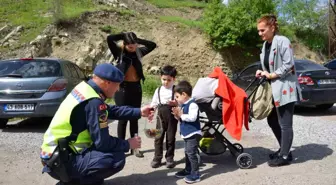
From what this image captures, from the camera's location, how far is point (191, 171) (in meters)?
4.41

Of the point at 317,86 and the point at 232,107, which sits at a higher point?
the point at 232,107

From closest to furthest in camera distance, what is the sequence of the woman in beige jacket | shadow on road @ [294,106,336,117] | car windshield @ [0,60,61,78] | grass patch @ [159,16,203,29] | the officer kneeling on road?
the officer kneeling on road, the woman in beige jacket, car windshield @ [0,60,61,78], shadow on road @ [294,106,336,117], grass patch @ [159,16,203,29]

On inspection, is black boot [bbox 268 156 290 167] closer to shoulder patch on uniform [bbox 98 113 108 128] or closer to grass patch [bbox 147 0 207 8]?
shoulder patch on uniform [bbox 98 113 108 128]

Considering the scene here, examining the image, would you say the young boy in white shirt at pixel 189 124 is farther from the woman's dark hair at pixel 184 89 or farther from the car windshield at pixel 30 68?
the car windshield at pixel 30 68

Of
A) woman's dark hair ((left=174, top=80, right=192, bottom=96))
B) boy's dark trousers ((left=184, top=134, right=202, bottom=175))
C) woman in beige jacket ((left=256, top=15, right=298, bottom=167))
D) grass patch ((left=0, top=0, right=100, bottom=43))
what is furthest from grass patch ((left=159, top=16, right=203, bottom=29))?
boy's dark trousers ((left=184, top=134, right=202, bottom=175))

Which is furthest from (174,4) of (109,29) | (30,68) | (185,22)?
(30,68)

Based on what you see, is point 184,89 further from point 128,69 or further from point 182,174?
point 128,69

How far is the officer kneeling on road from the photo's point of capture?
3.66 metres

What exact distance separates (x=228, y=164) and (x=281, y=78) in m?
1.43

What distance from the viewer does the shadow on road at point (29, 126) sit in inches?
313

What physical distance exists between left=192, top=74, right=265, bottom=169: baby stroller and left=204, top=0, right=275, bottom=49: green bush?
1417 centimetres

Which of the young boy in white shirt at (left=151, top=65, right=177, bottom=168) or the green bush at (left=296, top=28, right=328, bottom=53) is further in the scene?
the green bush at (left=296, top=28, right=328, bottom=53)

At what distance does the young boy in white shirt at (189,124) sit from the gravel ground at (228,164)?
177mm

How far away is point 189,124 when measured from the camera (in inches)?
174
